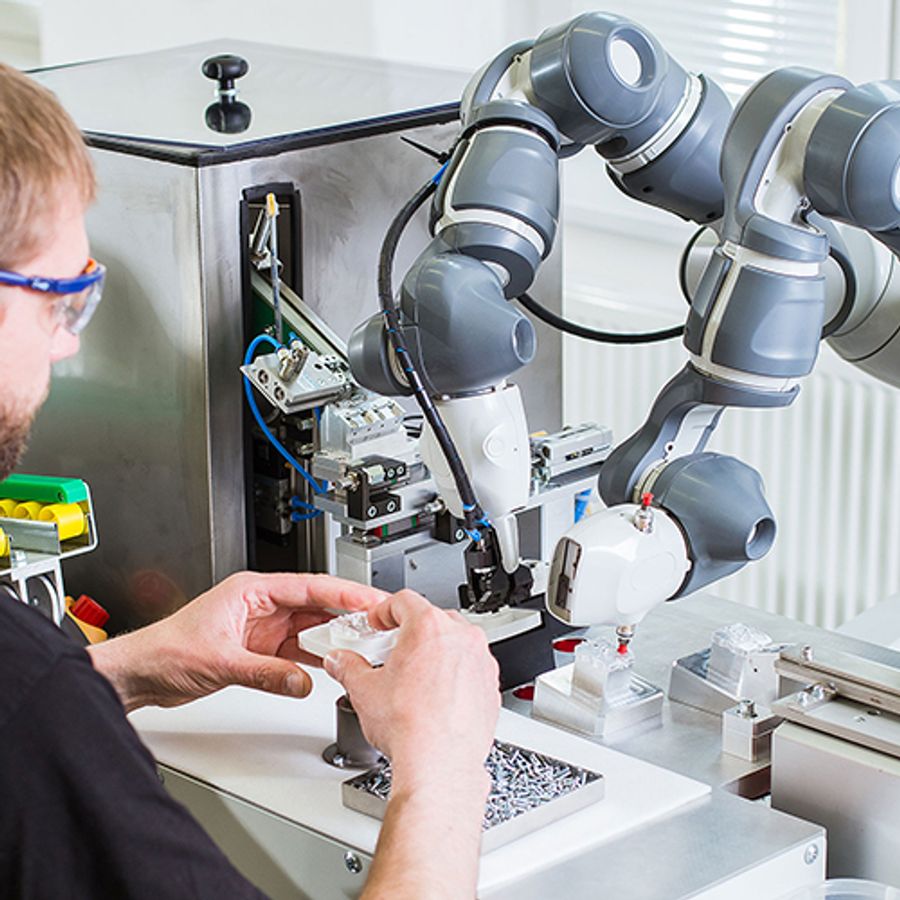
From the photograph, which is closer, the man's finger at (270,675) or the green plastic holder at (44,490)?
the man's finger at (270,675)

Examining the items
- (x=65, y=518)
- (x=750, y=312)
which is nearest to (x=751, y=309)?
(x=750, y=312)

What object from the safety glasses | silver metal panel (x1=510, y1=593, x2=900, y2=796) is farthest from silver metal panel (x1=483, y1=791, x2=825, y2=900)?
the safety glasses

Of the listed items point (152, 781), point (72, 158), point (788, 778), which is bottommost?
point (788, 778)

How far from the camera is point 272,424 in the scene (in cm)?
185

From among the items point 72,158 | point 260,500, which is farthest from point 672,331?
point 72,158

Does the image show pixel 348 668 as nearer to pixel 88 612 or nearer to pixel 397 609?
pixel 397 609

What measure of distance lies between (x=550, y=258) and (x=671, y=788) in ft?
3.05

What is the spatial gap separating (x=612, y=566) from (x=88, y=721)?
63 centimetres

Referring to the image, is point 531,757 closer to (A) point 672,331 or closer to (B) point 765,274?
(B) point 765,274

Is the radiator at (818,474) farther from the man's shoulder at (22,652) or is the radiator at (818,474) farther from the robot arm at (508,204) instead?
the man's shoulder at (22,652)

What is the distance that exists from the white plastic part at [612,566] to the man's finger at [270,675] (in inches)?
9.2

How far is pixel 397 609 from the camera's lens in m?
1.33

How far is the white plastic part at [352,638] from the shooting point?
138 cm

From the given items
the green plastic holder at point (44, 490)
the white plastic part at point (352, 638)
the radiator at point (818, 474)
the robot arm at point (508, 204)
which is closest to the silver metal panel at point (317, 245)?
the green plastic holder at point (44, 490)
